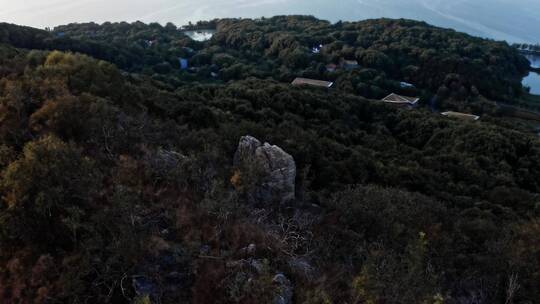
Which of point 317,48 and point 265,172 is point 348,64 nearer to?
point 317,48

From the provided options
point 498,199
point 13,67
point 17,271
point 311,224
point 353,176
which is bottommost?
point 498,199

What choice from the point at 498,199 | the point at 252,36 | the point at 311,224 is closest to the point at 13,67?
the point at 311,224

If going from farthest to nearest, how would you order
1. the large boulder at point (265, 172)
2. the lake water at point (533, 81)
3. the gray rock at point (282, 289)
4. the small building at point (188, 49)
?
the lake water at point (533, 81)
the small building at point (188, 49)
the large boulder at point (265, 172)
the gray rock at point (282, 289)

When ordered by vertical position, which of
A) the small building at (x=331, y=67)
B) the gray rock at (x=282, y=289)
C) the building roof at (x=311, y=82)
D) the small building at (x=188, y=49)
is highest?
the small building at (x=188, y=49)

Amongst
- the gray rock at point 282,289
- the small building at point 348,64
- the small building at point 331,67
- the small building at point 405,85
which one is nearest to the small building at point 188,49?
the small building at point 331,67

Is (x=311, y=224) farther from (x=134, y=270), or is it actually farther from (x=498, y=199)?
(x=498, y=199)

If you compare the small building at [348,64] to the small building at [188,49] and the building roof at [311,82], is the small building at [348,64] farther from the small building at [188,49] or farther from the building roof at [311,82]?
the small building at [188,49]

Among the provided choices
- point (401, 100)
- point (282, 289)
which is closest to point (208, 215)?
point (282, 289)
